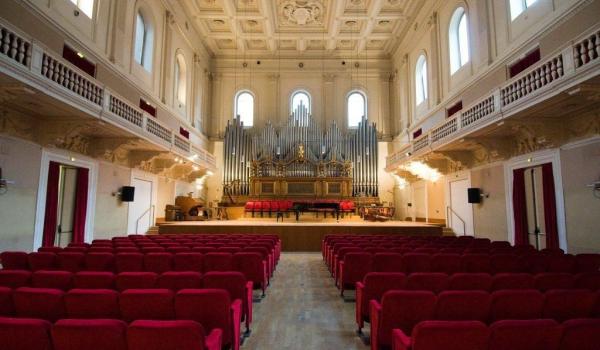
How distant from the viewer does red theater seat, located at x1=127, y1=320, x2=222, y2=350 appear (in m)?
1.59

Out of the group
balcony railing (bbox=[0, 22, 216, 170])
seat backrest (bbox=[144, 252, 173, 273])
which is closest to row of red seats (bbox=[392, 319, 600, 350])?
seat backrest (bbox=[144, 252, 173, 273])

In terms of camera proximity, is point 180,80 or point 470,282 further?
point 180,80

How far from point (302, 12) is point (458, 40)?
6.48 metres

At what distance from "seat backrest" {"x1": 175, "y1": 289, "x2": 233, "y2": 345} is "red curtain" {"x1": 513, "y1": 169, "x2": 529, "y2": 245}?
7.68 metres

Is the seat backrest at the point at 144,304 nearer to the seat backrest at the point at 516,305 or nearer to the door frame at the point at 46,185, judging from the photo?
the seat backrest at the point at 516,305

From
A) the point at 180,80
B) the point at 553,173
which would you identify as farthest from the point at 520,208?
the point at 180,80

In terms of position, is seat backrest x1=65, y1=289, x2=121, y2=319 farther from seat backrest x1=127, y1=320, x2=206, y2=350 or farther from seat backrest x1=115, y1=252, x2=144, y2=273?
seat backrest x1=115, y1=252, x2=144, y2=273

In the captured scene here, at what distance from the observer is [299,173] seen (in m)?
15.0

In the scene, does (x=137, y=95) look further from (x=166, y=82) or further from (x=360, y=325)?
(x=360, y=325)

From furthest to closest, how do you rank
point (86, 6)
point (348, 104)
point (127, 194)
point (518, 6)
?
point (348, 104) < point (127, 194) < point (86, 6) < point (518, 6)

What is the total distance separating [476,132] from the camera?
7.44 meters

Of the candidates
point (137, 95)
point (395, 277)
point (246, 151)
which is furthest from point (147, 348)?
point (246, 151)

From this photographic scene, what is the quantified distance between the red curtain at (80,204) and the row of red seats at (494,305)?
7945 millimetres

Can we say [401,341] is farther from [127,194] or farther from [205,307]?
[127,194]
